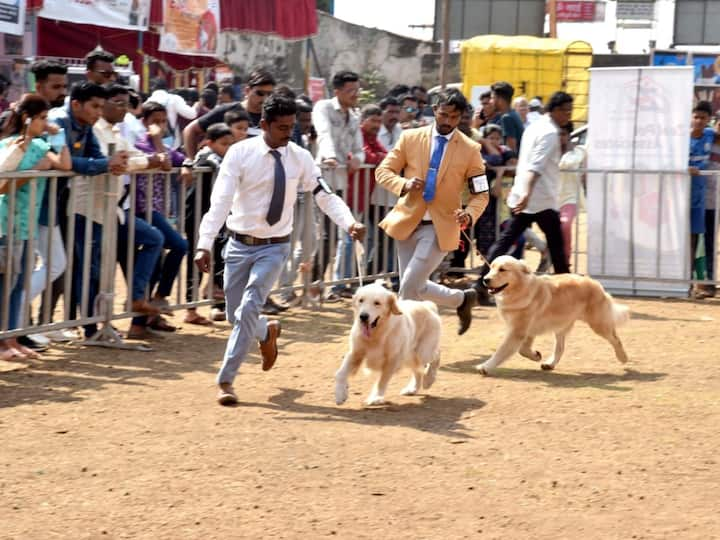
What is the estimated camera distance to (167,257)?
1054 cm

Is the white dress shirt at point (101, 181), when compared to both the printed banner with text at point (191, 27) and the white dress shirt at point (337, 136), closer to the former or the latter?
the white dress shirt at point (337, 136)

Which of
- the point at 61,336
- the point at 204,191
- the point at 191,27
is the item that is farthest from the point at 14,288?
the point at 191,27

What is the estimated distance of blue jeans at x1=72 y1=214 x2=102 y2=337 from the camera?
959 centimetres

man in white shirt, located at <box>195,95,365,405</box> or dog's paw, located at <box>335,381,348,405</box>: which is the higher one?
man in white shirt, located at <box>195,95,365,405</box>

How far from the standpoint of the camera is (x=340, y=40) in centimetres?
4422

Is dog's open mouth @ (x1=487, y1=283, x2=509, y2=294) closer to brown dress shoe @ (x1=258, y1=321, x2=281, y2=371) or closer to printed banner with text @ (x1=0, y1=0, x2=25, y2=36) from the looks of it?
brown dress shoe @ (x1=258, y1=321, x2=281, y2=371)

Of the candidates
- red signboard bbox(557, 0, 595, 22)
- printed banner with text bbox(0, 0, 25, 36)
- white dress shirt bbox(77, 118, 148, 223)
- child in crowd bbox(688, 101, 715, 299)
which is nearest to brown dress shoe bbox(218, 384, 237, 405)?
white dress shirt bbox(77, 118, 148, 223)

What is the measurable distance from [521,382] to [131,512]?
3.99 meters

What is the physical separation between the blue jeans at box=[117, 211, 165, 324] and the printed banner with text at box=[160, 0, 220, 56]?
1086 centimetres

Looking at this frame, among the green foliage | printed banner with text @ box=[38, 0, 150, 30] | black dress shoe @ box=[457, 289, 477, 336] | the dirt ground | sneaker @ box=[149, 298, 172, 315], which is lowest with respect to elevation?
the dirt ground

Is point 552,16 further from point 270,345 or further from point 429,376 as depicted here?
point 270,345

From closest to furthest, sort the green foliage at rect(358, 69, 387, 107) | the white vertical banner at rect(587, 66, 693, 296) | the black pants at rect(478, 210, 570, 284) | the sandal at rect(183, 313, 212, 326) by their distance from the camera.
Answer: the sandal at rect(183, 313, 212, 326), the black pants at rect(478, 210, 570, 284), the white vertical banner at rect(587, 66, 693, 296), the green foliage at rect(358, 69, 387, 107)

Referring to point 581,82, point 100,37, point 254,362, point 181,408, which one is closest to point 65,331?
point 254,362

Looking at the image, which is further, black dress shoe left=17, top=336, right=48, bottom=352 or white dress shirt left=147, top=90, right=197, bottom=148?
white dress shirt left=147, top=90, right=197, bottom=148
